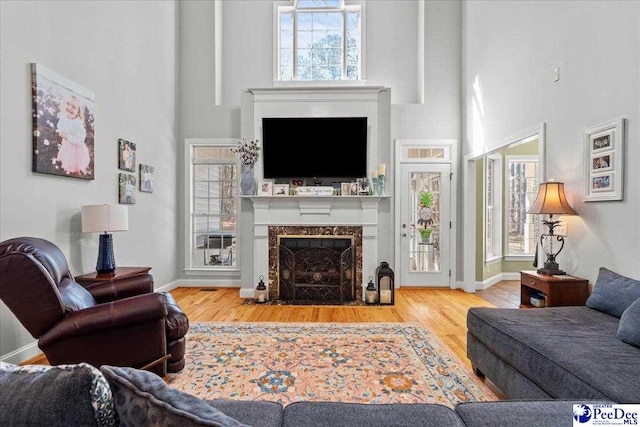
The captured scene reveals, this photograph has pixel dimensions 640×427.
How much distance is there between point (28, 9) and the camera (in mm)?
2854

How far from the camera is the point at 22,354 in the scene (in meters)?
2.81

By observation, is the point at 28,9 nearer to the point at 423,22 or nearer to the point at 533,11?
the point at 533,11

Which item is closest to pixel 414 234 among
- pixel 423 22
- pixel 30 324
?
pixel 423 22

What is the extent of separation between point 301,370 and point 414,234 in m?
3.51

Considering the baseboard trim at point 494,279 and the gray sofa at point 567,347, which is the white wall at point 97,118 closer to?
the gray sofa at point 567,347

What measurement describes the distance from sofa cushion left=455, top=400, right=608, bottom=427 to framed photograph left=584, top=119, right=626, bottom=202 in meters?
2.18

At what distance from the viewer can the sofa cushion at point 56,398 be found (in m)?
0.62

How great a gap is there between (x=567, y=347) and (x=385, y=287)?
285cm

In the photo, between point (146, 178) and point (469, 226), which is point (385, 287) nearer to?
point (469, 226)

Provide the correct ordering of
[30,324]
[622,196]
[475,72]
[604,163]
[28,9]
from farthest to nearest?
[475,72], [28,9], [604,163], [622,196], [30,324]

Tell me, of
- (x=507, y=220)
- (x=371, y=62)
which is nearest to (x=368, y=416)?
(x=371, y=62)

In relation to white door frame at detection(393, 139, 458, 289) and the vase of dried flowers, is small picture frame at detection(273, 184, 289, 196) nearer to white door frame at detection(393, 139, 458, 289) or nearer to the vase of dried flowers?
the vase of dried flowers

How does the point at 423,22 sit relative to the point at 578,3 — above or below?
above

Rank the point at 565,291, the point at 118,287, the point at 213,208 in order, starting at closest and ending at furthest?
the point at 565,291
the point at 118,287
the point at 213,208
